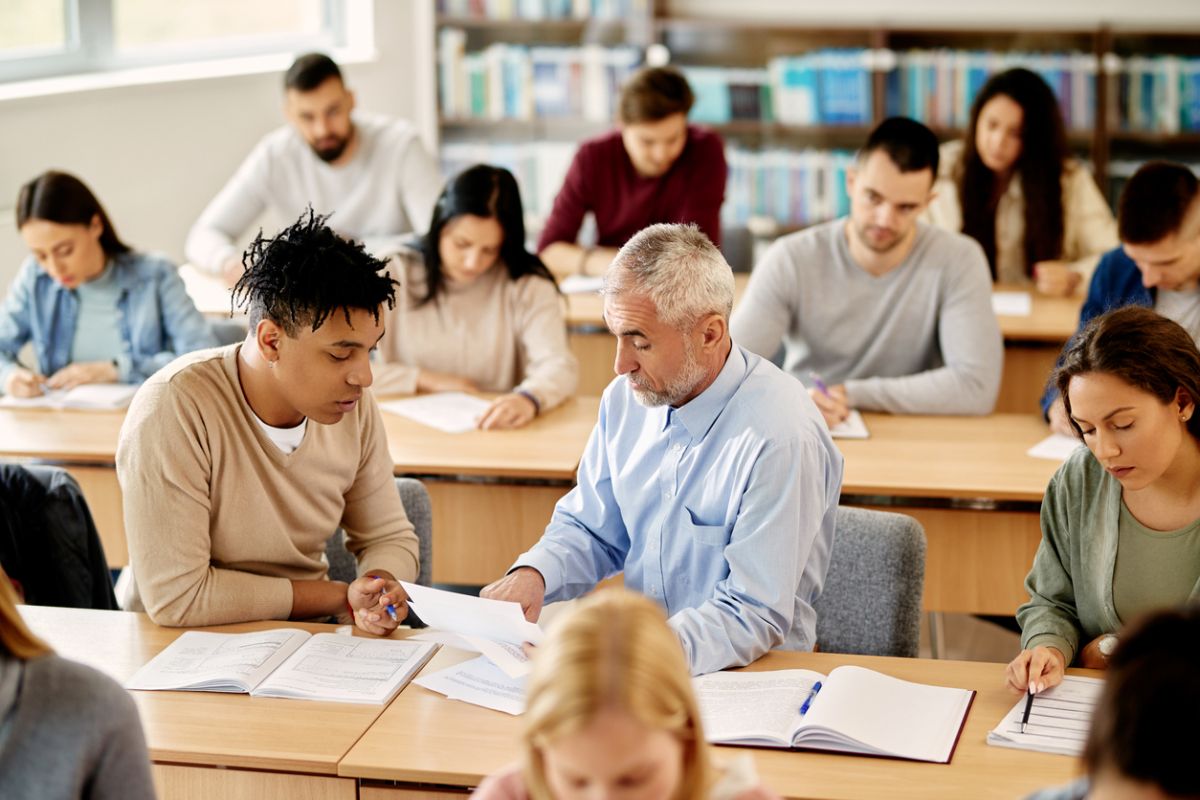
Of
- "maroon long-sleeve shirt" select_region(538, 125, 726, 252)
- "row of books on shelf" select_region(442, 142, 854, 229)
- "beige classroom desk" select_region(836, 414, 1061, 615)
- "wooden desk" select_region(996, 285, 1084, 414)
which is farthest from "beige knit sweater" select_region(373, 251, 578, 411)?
"row of books on shelf" select_region(442, 142, 854, 229)

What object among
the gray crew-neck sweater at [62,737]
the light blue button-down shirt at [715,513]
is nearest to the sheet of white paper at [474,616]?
the light blue button-down shirt at [715,513]

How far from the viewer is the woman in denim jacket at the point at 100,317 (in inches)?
147

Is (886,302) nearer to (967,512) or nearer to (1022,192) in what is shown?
(967,512)

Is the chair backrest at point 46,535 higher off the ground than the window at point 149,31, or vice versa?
the window at point 149,31

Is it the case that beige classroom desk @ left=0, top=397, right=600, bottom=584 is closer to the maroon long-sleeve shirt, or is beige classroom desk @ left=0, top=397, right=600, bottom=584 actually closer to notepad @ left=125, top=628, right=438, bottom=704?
notepad @ left=125, top=628, right=438, bottom=704

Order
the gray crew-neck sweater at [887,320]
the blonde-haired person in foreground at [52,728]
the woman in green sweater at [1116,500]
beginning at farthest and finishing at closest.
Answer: the gray crew-neck sweater at [887,320] → the woman in green sweater at [1116,500] → the blonde-haired person in foreground at [52,728]

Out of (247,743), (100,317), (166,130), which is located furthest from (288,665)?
(166,130)

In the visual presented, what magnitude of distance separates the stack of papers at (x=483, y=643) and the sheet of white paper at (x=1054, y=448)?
1554 millimetres

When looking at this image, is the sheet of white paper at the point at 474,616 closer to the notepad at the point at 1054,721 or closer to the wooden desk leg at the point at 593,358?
the notepad at the point at 1054,721

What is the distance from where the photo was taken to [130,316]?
3.81 meters

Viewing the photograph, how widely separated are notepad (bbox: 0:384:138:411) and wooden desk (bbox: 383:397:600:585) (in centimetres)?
86

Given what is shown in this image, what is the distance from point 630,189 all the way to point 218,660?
10.4ft

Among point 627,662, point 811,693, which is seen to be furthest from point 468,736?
point 627,662

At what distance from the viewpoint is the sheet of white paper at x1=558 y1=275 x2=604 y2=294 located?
15.1 feet
